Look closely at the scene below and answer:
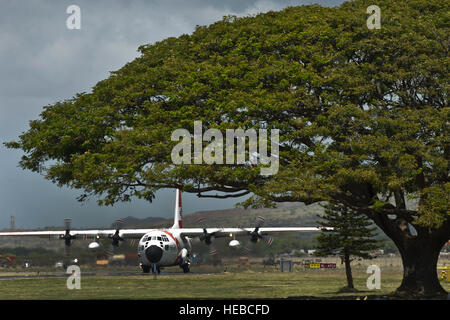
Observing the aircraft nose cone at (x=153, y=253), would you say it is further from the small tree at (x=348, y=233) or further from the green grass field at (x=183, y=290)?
the small tree at (x=348, y=233)

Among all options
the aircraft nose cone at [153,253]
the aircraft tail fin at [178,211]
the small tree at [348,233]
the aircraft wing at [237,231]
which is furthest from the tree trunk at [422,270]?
the aircraft tail fin at [178,211]

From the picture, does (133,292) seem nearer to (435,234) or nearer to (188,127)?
(188,127)

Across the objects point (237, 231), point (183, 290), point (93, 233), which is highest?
point (237, 231)

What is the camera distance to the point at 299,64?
27.7 m

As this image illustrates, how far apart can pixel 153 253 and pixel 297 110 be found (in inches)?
1234

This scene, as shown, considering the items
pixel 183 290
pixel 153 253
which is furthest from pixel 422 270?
pixel 153 253

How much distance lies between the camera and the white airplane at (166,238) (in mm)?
56344

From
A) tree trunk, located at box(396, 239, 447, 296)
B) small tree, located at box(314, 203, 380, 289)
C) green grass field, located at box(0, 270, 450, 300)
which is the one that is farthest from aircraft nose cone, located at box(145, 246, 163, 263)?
tree trunk, located at box(396, 239, 447, 296)

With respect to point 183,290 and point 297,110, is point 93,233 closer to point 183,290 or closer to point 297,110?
point 183,290

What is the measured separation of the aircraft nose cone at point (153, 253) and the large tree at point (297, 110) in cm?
2585

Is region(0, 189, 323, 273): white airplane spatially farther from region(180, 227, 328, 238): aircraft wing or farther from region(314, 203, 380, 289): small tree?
region(314, 203, 380, 289): small tree

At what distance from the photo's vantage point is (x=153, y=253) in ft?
182
